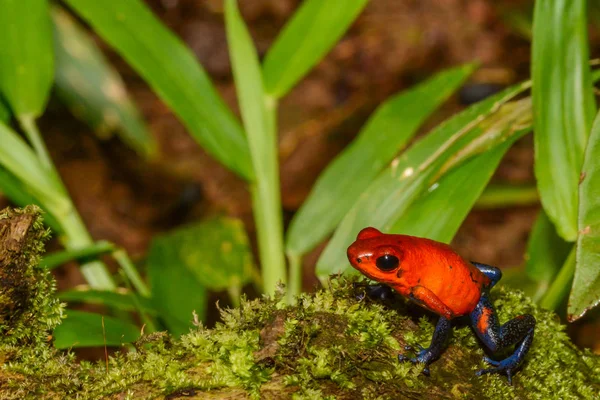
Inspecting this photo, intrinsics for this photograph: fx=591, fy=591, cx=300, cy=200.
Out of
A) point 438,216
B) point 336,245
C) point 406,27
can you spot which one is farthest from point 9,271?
point 406,27

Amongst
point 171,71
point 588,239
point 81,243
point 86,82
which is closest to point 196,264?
point 81,243

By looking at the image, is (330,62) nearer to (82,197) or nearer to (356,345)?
(82,197)

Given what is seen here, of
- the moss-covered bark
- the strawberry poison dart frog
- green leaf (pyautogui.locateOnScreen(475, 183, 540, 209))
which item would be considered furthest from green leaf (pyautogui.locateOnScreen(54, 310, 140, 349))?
green leaf (pyautogui.locateOnScreen(475, 183, 540, 209))

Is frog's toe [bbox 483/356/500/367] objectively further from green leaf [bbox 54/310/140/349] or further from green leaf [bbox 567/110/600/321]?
green leaf [bbox 54/310/140/349]

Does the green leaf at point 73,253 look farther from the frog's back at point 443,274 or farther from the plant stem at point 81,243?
the frog's back at point 443,274

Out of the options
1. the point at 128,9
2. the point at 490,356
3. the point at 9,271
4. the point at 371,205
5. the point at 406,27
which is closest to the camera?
the point at 9,271

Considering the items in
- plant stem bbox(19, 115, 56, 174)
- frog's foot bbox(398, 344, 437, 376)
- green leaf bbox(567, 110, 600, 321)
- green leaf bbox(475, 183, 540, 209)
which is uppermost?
plant stem bbox(19, 115, 56, 174)
